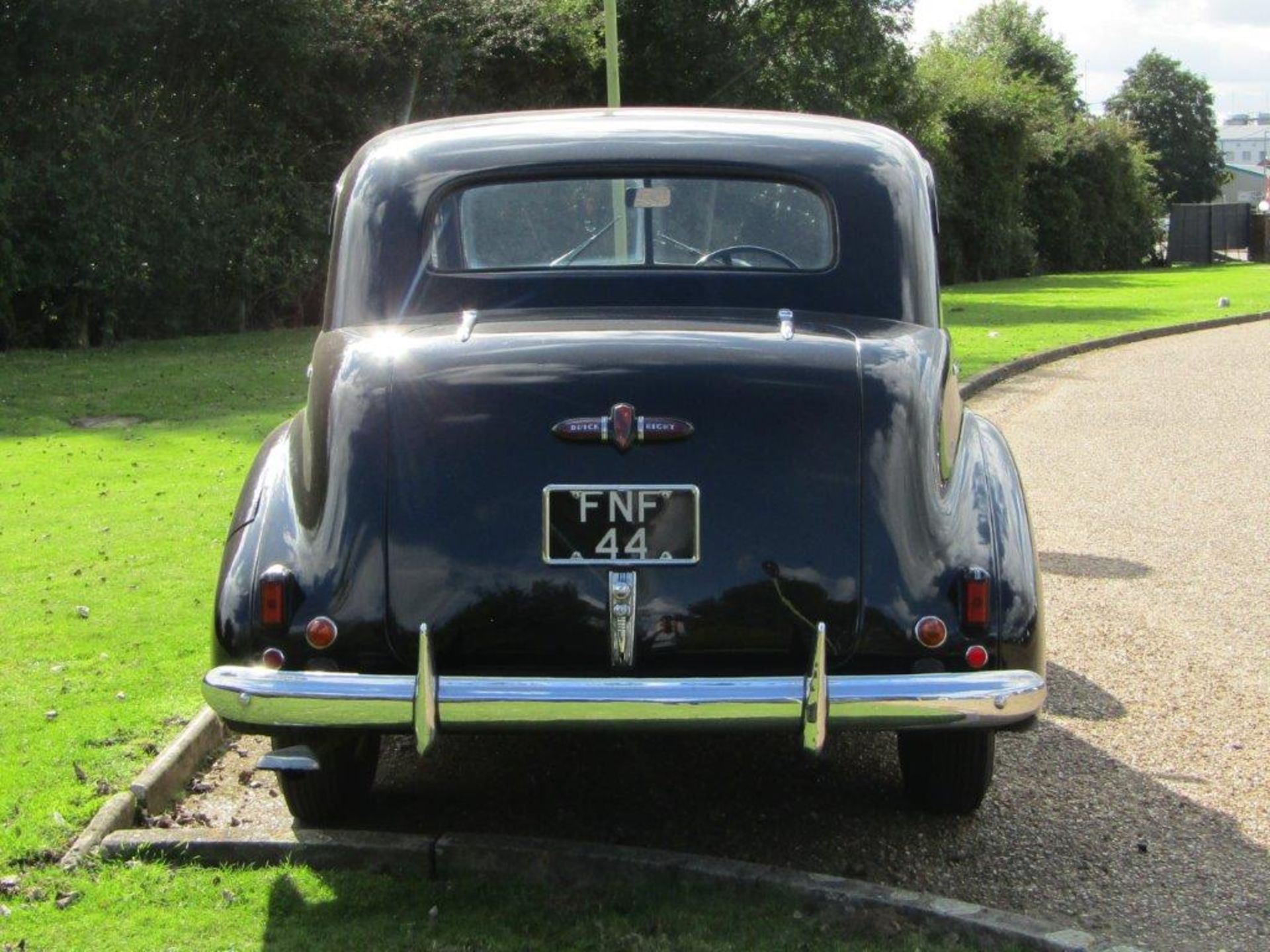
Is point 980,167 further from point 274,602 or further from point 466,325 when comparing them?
point 274,602

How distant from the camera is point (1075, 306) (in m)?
28.8

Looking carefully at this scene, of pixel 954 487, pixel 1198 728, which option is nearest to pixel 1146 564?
pixel 1198 728

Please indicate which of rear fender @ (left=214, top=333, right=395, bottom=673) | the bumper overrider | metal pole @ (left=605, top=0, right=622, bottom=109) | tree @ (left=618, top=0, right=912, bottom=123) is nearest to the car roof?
rear fender @ (left=214, top=333, right=395, bottom=673)

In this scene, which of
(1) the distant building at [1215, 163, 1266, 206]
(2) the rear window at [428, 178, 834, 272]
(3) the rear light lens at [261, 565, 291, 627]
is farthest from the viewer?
(1) the distant building at [1215, 163, 1266, 206]

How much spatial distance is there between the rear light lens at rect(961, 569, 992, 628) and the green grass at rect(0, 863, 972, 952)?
0.79m

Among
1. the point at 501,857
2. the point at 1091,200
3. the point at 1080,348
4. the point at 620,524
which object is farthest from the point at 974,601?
the point at 1091,200

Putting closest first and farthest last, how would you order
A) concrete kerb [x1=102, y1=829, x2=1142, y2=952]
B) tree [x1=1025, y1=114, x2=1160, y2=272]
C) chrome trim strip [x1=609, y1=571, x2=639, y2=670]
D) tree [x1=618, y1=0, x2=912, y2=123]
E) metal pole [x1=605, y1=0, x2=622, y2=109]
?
concrete kerb [x1=102, y1=829, x2=1142, y2=952] → chrome trim strip [x1=609, y1=571, x2=639, y2=670] → metal pole [x1=605, y1=0, x2=622, y2=109] → tree [x1=618, y1=0, x2=912, y2=123] → tree [x1=1025, y1=114, x2=1160, y2=272]

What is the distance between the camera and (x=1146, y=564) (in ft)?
28.0

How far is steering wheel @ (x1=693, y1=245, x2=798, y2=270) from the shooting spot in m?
5.16

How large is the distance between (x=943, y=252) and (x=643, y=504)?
1407 inches

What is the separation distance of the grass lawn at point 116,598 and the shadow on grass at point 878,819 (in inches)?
17.9

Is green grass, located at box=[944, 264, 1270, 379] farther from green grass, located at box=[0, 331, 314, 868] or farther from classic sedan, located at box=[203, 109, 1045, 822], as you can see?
classic sedan, located at box=[203, 109, 1045, 822]

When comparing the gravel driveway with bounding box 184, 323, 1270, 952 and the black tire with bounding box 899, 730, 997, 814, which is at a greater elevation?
the black tire with bounding box 899, 730, 997, 814

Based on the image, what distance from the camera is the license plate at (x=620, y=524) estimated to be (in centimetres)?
416
